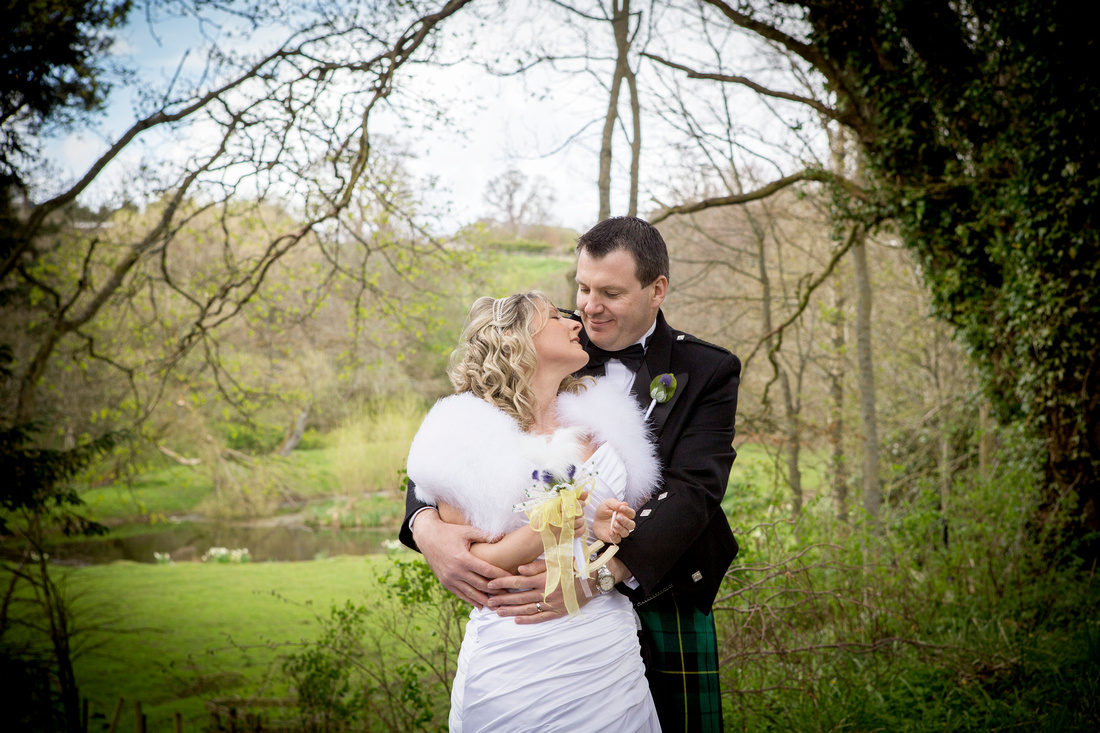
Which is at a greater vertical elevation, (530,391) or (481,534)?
(530,391)

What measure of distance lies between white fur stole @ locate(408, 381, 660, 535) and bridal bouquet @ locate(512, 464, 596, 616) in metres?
0.04

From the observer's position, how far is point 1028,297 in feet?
15.4

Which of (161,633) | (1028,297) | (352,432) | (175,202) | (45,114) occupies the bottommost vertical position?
(161,633)

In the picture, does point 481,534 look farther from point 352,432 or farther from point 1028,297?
point 352,432

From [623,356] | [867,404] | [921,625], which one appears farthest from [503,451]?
[867,404]

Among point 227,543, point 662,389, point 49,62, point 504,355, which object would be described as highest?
point 49,62

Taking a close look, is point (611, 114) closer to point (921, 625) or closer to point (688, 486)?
point (688, 486)

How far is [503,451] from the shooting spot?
1659 mm

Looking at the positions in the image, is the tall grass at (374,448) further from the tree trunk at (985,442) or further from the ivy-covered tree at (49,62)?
the tree trunk at (985,442)

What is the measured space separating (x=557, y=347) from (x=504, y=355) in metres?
0.13

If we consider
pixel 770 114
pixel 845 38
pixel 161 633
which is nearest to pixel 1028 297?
pixel 845 38

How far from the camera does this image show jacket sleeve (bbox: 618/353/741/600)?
5.46 feet

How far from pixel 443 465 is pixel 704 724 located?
106 cm

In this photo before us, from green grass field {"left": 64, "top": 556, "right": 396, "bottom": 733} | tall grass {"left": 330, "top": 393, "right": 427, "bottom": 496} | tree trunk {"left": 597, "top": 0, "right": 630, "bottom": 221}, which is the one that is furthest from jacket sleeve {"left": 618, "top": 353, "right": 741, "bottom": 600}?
tall grass {"left": 330, "top": 393, "right": 427, "bottom": 496}
